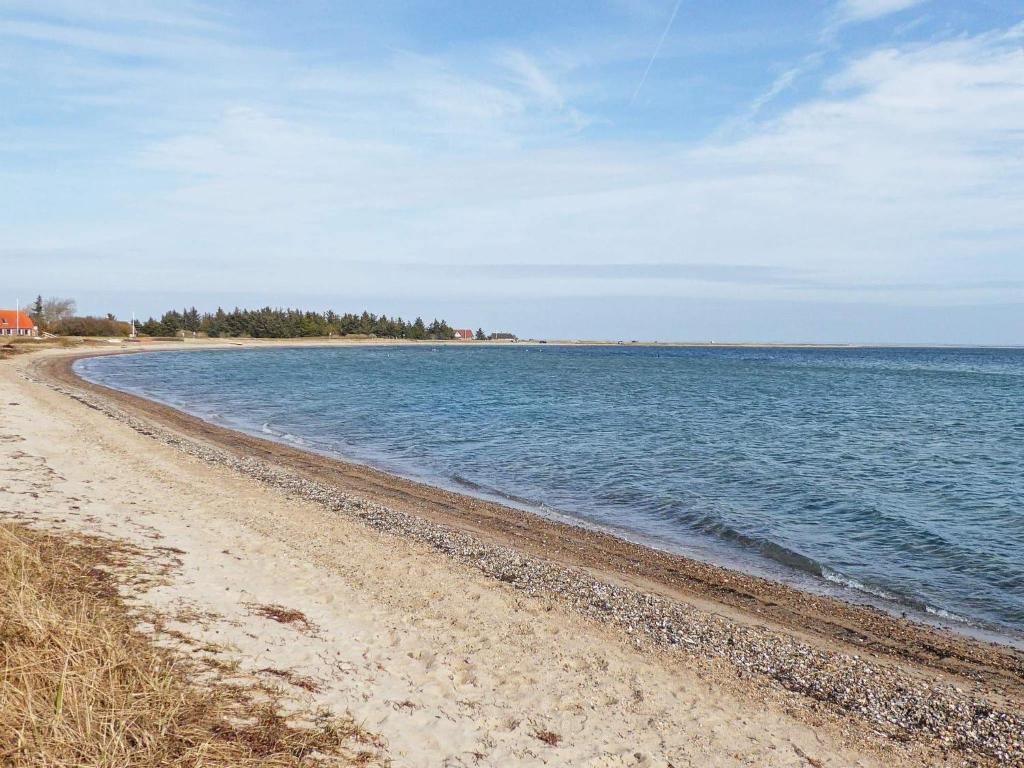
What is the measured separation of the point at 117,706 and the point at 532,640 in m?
5.42

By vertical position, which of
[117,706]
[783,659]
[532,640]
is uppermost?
[117,706]

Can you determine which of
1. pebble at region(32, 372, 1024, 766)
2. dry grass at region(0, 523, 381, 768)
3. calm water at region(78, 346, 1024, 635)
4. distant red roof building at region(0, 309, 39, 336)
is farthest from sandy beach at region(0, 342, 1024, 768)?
distant red roof building at region(0, 309, 39, 336)

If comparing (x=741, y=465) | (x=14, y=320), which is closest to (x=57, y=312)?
(x=14, y=320)

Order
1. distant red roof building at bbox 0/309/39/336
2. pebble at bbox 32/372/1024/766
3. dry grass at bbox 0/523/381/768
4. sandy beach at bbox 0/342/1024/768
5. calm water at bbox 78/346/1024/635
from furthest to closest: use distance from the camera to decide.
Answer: distant red roof building at bbox 0/309/39/336 → calm water at bbox 78/346/1024/635 → pebble at bbox 32/372/1024/766 → sandy beach at bbox 0/342/1024/768 → dry grass at bbox 0/523/381/768

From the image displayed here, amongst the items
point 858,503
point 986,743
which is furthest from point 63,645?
point 858,503

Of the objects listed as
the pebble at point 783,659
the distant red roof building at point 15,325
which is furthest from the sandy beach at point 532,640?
the distant red roof building at point 15,325

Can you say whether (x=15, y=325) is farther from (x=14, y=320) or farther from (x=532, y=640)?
(x=532, y=640)

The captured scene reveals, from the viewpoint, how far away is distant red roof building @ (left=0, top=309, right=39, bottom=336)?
381 feet

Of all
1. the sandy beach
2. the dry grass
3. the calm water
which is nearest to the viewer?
the dry grass

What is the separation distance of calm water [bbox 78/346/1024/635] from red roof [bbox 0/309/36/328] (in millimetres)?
80824

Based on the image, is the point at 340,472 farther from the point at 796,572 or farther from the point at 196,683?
the point at 196,683

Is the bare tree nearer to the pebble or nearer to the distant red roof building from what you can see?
the distant red roof building

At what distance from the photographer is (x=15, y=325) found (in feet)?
384

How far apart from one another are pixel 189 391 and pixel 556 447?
32.5m
